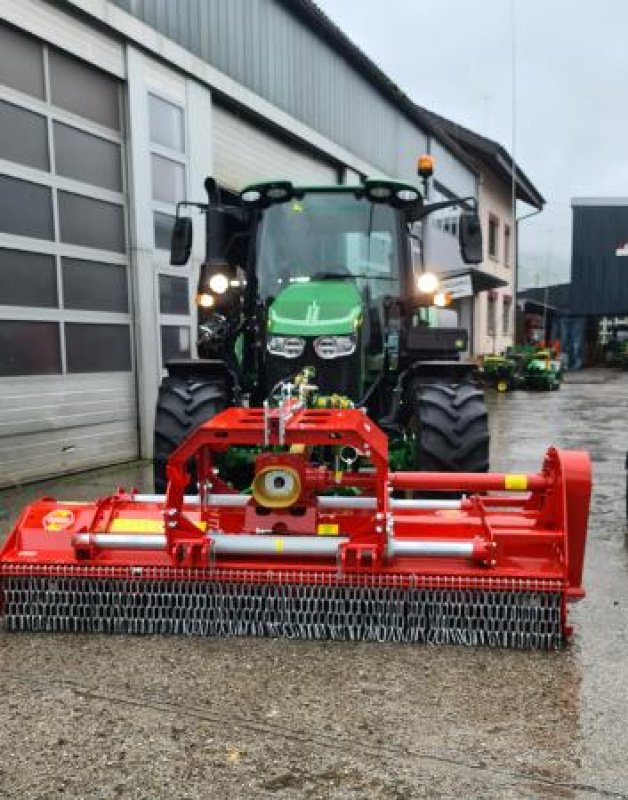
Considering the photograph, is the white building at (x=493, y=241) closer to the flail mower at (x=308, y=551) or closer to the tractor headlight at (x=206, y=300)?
the tractor headlight at (x=206, y=300)

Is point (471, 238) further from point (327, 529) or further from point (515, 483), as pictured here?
point (327, 529)

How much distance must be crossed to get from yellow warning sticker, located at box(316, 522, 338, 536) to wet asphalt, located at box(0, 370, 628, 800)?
46cm

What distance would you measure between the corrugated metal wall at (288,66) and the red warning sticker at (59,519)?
5864 mm

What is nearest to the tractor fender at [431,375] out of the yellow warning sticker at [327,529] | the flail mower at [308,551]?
the flail mower at [308,551]

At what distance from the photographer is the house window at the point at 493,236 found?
24219 millimetres

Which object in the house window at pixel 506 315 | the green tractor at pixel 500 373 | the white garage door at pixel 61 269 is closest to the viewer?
the white garage door at pixel 61 269

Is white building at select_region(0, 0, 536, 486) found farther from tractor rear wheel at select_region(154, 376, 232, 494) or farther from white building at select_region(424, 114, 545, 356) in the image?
white building at select_region(424, 114, 545, 356)

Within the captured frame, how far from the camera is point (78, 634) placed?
3264 mm

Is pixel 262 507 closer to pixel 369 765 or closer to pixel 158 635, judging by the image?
pixel 158 635

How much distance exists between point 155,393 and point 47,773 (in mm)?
6223

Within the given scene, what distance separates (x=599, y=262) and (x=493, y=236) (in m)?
10.4

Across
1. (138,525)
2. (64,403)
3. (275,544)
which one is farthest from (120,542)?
(64,403)

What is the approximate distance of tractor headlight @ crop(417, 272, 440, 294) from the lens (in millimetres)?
5449

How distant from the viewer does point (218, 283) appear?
17.5 ft
